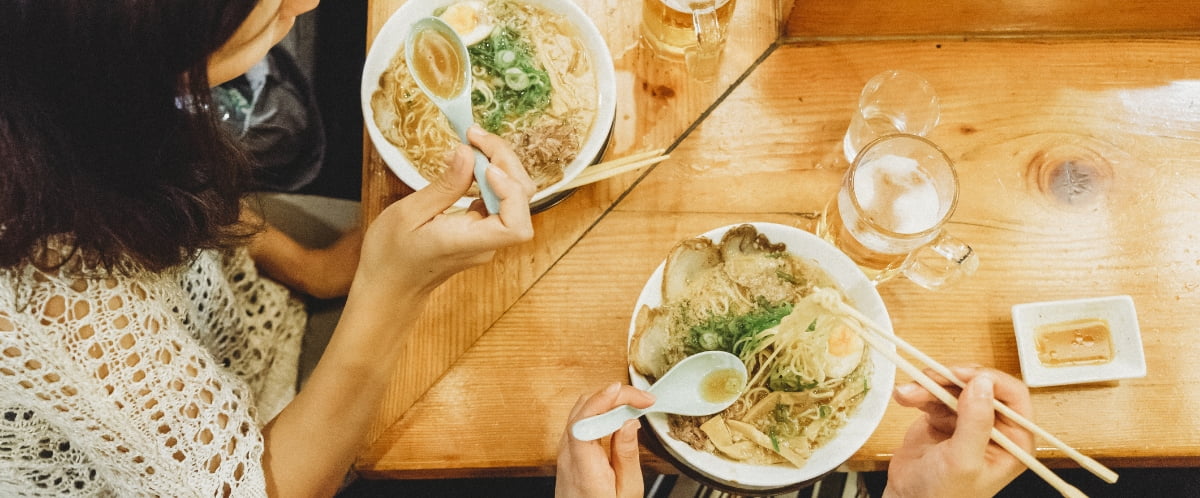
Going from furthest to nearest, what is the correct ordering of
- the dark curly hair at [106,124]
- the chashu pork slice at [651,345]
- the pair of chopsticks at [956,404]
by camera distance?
the chashu pork slice at [651,345], the pair of chopsticks at [956,404], the dark curly hair at [106,124]

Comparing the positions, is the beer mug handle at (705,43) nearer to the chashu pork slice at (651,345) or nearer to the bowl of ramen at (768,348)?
the bowl of ramen at (768,348)

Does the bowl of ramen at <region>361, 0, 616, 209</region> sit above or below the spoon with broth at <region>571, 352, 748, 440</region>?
above

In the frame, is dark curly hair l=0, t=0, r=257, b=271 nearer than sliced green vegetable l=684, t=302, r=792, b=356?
Yes

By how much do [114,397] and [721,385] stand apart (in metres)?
1.05

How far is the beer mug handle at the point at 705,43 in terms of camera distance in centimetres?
141

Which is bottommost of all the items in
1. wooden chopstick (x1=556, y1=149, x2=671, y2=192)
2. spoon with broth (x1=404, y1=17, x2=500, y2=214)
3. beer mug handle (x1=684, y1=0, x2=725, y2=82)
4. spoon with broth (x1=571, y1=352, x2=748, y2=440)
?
spoon with broth (x1=571, y1=352, x2=748, y2=440)

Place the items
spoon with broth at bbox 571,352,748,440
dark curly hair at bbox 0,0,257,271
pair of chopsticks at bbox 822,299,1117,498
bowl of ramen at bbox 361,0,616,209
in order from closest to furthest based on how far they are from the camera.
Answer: dark curly hair at bbox 0,0,257,271
pair of chopsticks at bbox 822,299,1117,498
spoon with broth at bbox 571,352,748,440
bowl of ramen at bbox 361,0,616,209

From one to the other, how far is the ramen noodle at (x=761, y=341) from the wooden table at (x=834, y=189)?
0.44 ft

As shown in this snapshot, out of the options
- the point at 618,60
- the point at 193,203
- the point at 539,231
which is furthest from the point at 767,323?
the point at 193,203

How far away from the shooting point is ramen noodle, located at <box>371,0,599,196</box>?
4.80 ft

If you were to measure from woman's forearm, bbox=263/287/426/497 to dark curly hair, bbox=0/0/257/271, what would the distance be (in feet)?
1.15

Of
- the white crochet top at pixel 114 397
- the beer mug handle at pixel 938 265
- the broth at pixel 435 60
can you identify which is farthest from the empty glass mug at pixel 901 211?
the white crochet top at pixel 114 397

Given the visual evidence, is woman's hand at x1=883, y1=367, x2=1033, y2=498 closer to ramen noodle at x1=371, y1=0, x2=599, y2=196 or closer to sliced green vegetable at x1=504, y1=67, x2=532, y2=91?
ramen noodle at x1=371, y1=0, x2=599, y2=196

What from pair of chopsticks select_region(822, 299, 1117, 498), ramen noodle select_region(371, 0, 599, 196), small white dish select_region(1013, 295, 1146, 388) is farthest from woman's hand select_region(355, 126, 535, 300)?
small white dish select_region(1013, 295, 1146, 388)
